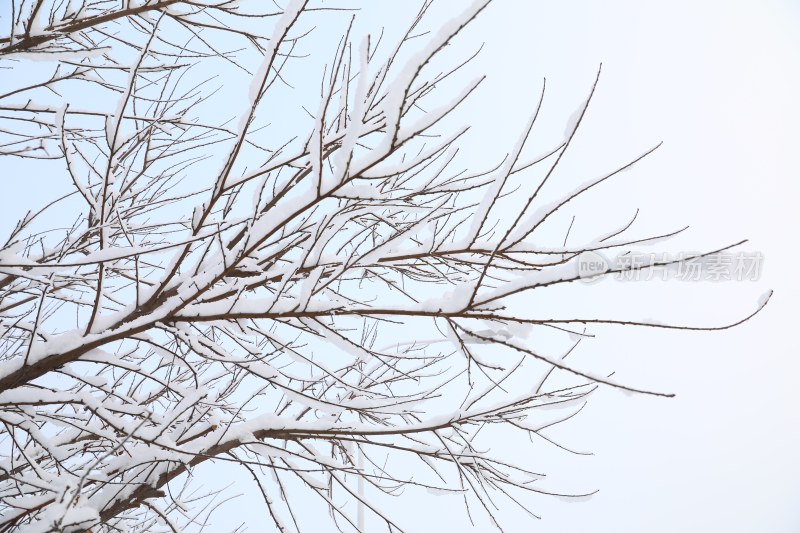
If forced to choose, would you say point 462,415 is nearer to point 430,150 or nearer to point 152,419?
point 430,150

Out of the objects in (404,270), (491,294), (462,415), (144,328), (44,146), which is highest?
(44,146)

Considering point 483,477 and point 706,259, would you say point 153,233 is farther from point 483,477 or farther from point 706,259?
point 706,259

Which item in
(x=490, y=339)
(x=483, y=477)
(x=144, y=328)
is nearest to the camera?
(x=490, y=339)

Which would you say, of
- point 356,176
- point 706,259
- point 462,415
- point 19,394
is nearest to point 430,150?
point 356,176

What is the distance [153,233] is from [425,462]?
1924mm

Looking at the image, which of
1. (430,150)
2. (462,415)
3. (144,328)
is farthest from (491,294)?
(144,328)

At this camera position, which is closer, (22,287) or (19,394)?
(19,394)

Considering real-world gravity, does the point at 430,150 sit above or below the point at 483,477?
above

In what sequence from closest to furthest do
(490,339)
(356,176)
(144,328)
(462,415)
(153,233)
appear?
(356,176), (490,339), (144,328), (462,415), (153,233)

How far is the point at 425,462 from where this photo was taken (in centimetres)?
196

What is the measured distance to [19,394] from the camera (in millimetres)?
1589
